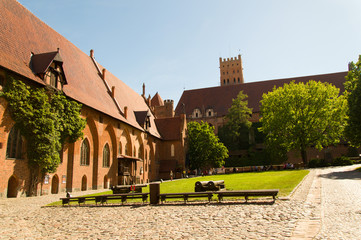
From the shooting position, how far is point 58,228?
893 cm

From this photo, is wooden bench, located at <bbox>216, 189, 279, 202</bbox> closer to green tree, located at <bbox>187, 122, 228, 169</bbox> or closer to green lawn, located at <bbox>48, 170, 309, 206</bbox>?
green lawn, located at <bbox>48, 170, 309, 206</bbox>

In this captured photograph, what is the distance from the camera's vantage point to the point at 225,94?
234ft

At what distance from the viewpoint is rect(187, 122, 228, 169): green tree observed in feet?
160

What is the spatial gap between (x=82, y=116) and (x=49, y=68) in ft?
16.8

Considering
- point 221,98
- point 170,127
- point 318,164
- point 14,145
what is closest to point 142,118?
point 170,127

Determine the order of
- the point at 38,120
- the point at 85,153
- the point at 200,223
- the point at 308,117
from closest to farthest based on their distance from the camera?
the point at 200,223
the point at 38,120
the point at 85,153
the point at 308,117

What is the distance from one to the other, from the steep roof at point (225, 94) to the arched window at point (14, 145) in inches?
2001

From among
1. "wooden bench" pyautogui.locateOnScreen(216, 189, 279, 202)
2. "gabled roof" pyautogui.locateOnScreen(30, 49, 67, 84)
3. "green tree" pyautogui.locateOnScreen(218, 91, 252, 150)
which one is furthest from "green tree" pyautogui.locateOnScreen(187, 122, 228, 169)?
"wooden bench" pyautogui.locateOnScreen(216, 189, 279, 202)

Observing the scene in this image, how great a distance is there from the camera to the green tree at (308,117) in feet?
144

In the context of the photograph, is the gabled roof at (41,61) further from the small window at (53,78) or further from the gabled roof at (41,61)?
the small window at (53,78)

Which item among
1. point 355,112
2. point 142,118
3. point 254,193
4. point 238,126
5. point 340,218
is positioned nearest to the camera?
point 340,218

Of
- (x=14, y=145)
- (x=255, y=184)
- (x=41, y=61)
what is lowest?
(x=255, y=184)

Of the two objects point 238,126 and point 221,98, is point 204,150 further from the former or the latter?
point 221,98

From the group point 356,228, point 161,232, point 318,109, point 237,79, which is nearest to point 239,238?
point 161,232
